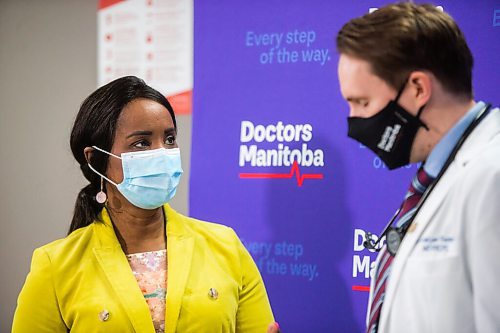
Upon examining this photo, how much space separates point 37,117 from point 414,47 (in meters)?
2.36

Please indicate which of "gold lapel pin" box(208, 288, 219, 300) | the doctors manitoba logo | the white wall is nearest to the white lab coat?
"gold lapel pin" box(208, 288, 219, 300)

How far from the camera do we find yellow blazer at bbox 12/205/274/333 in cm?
186

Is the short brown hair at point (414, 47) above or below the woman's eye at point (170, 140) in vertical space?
above

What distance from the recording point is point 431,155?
1357mm

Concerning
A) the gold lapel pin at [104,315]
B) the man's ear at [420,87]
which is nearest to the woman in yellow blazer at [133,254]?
the gold lapel pin at [104,315]

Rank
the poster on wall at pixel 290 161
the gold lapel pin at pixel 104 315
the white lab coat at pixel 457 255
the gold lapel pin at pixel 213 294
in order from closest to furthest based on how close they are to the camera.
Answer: the white lab coat at pixel 457 255 < the gold lapel pin at pixel 104 315 < the gold lapel pin at pixel 213 294 < the poster on wall at pixel 290 161

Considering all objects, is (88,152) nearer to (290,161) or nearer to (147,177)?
(147,177)

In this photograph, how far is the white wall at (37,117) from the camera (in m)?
3.10

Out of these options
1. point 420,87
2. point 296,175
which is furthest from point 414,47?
point 296,175

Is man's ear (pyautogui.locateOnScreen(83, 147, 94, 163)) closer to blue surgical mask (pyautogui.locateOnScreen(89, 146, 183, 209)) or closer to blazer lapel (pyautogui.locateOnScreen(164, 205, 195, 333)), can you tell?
blue surgical mask (pyautogui.locateOnScreen(89, 146, 183, 209))

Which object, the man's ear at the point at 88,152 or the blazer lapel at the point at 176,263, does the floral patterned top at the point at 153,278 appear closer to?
the blazer lapel at the point at 176,263

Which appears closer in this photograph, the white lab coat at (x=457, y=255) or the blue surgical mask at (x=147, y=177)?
the white lab coat at (x=457, y=255)

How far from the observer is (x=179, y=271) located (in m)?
1.96

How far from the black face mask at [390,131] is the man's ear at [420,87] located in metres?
0.01
